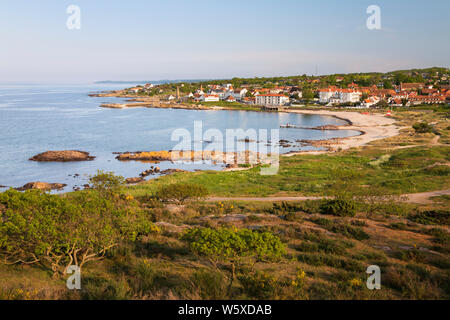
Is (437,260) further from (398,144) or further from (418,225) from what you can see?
(398,144)

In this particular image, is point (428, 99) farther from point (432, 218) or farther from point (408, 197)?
point (432, 218)

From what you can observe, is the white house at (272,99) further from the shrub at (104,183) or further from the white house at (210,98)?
the shrub at (104,183)

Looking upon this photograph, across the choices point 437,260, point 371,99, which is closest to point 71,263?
point 437,260

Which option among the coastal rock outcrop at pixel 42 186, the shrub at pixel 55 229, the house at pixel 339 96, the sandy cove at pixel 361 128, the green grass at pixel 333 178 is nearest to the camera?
the shrub at pixel 55 229

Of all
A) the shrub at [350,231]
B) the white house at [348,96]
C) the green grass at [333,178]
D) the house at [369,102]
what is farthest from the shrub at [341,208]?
the white house at [348,96]

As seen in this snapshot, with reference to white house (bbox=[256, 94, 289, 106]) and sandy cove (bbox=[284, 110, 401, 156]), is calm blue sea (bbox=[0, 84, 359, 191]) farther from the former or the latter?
white house (bbox=[256, 94, 289, 106])
